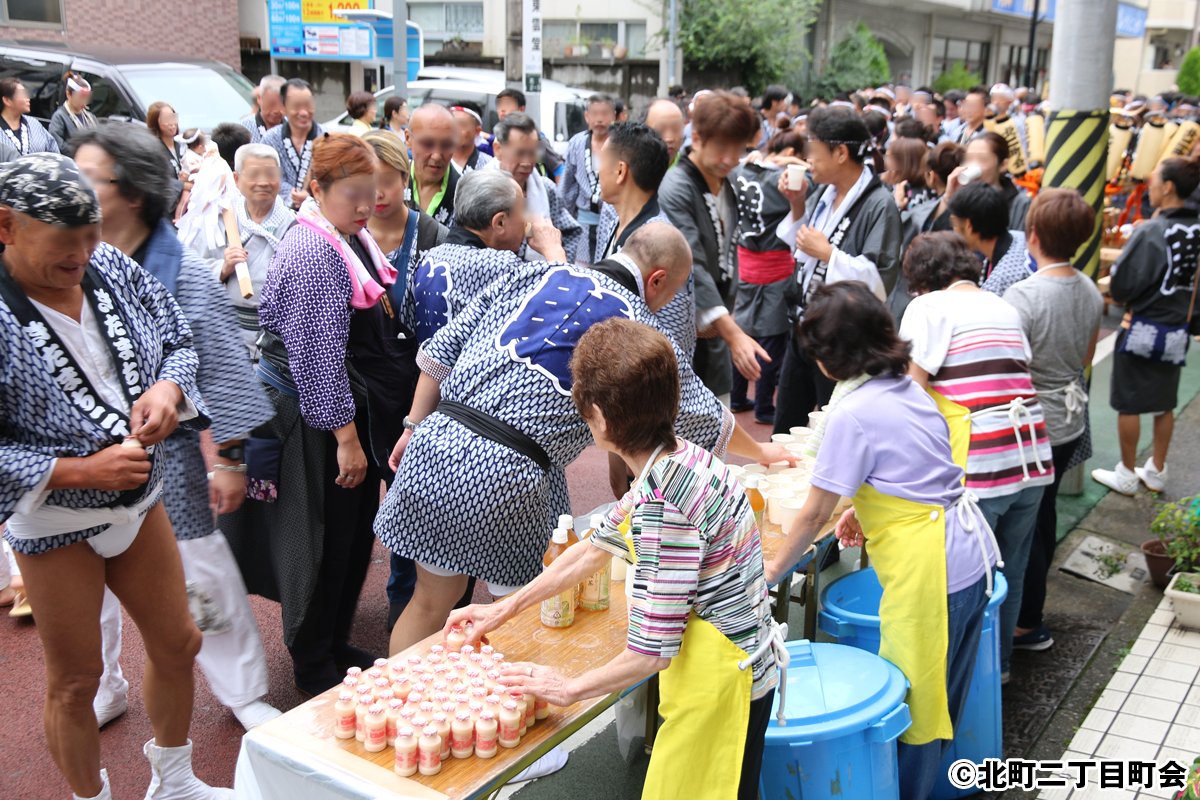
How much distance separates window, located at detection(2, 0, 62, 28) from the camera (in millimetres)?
14852

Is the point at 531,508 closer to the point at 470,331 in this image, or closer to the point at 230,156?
the point at 470,331

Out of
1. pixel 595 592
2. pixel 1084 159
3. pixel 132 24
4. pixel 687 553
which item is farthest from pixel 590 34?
pixel 687 553

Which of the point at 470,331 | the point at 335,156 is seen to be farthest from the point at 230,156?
the point at 470,331

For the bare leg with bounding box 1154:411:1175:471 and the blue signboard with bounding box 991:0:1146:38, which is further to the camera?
the blue signboard with bounding box 991:0:1146:38

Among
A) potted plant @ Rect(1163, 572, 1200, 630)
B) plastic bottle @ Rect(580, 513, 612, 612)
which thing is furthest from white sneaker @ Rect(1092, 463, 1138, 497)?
plastic bottle @ Rect(580, 513, 612, 612)

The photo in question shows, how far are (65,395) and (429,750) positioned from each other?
123 cm

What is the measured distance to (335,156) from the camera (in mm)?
3096

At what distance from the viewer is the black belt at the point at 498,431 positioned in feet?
8.57

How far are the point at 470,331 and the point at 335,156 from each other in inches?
31.0

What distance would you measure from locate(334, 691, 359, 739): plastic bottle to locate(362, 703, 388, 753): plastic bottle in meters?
0.05

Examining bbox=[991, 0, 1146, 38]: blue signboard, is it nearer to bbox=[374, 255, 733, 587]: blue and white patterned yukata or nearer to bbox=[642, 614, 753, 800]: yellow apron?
bbox=[374, 255, 733, 587]: blue and white patterned yukata

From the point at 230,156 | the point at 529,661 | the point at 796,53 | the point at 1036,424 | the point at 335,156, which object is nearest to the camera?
the point at 529,661

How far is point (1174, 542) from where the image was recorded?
14.4ft

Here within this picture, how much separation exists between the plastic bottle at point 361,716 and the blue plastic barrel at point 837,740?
3.34ft
